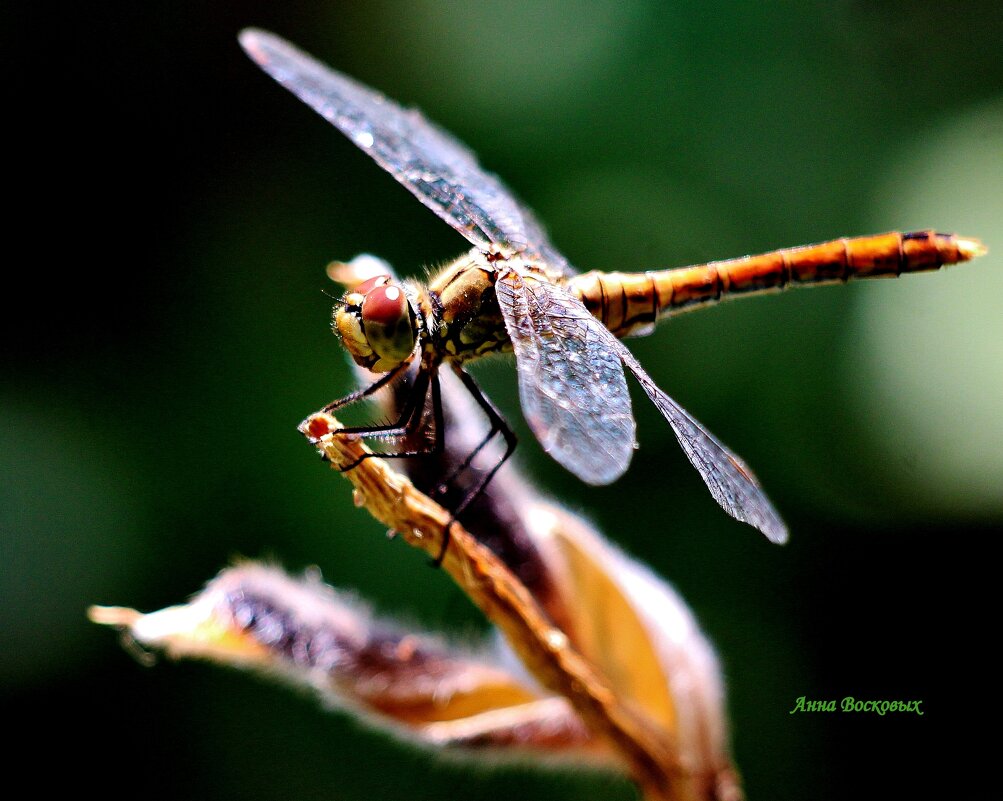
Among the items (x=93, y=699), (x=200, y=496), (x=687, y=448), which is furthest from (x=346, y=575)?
(x=687, y=448)

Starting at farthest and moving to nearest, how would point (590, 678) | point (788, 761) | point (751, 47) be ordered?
point (751, 47) → point (788, 761) → point (590, 678)

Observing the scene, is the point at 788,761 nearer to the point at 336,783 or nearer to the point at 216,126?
the point at 336,783

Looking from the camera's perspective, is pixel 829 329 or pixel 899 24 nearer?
pixel 829 329

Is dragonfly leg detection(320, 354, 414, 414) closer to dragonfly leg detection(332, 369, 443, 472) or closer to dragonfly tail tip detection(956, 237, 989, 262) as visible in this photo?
dragonfly leg detection(332, 369, 443, 472)

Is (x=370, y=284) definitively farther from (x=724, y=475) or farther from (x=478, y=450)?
(x=724, y=475)

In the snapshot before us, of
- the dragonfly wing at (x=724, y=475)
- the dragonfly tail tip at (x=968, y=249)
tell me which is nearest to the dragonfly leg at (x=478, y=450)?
the dragonfly wing at (x=724, y=475)

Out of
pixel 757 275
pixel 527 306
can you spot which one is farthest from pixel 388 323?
pixel 757 275
